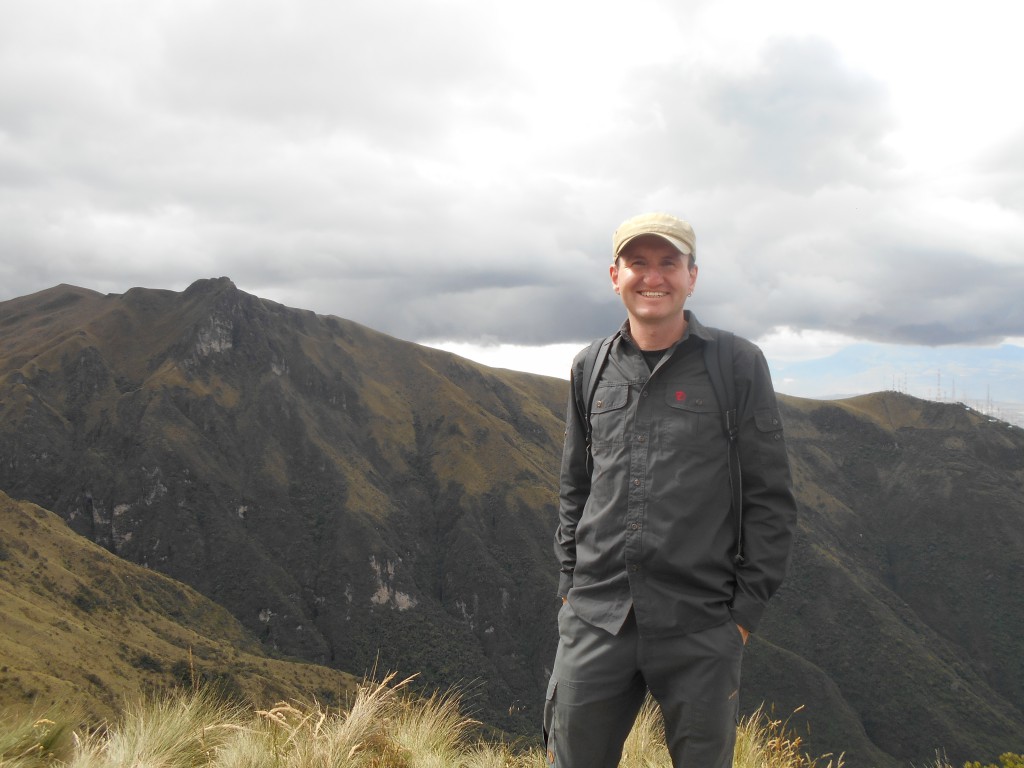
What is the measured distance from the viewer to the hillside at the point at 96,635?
146ft

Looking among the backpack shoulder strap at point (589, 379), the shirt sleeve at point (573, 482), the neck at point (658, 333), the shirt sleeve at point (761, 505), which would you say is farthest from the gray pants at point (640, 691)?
the neck at point (658, 333)

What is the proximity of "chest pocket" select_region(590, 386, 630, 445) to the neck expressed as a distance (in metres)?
0.31

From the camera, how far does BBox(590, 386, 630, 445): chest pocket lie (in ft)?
14.8

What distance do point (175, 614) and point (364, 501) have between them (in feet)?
178

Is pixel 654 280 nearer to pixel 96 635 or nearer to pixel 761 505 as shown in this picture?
pixel 761 505

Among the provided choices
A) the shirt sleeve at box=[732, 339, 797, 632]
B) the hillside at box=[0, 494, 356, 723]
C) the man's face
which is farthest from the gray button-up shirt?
the hillside at box=[0, 494, 356, 723]

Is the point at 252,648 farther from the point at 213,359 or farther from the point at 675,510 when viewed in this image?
the point at 675,510

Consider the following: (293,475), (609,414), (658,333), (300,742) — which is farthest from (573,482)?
(293,475)

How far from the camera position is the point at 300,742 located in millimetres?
5508

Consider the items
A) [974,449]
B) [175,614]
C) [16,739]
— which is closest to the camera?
[16,739]

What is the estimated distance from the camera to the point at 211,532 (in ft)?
406

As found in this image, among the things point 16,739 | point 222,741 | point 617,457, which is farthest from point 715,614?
point 16,739

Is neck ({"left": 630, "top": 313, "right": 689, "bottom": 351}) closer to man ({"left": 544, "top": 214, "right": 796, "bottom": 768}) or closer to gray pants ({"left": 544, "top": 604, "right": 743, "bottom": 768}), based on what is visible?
man ({"left": 544, "top": 214, "right": 796, "bottom": 768})

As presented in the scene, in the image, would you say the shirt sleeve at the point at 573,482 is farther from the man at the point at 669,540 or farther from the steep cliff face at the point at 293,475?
the steep cliff face at the point at 293,475
